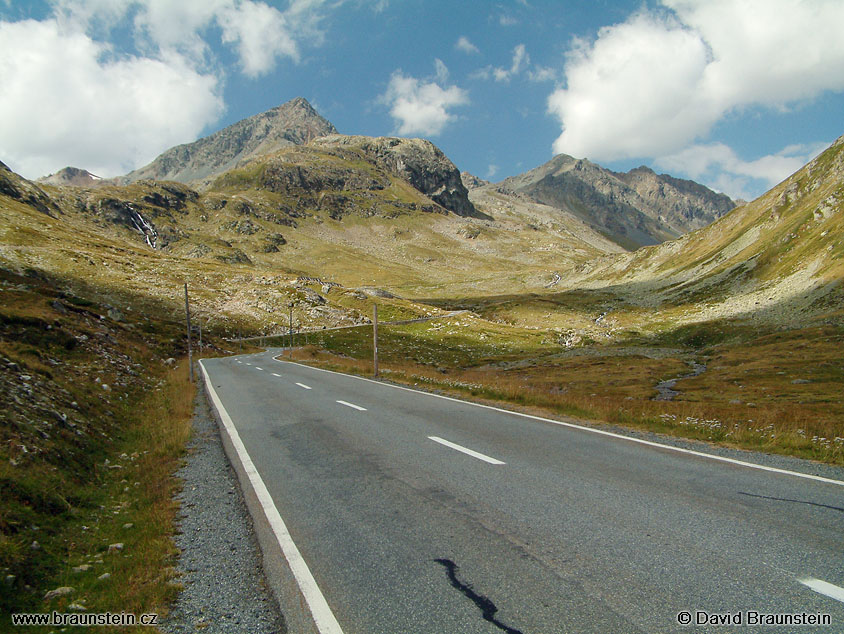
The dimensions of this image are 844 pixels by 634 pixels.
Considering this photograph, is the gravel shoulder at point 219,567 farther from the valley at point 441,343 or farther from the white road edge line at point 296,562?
the valley at point 441,343

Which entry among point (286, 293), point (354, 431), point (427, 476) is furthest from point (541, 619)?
point (286, 293)

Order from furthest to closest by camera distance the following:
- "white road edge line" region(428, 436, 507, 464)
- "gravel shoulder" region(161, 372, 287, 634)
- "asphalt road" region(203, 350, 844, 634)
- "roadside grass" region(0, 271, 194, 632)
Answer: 1. "white road edge line" region(428, 436, 507, 464)
2. "roadside grass" region(0, 271, 194, 632)
3. "gravel shoulder" region(161, 372, 287, 634)
4. "asphalt road" region(203, 350, 844, 634)

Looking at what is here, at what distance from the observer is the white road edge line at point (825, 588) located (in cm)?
426

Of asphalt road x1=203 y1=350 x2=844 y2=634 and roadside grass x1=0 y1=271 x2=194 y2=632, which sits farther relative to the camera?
roadside grass x1=0 y1=271 x2=194 y2=632

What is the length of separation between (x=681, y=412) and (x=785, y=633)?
13243 mm

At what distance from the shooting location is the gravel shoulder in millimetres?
4418

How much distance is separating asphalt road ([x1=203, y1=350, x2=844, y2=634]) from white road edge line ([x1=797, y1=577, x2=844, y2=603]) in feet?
0.07

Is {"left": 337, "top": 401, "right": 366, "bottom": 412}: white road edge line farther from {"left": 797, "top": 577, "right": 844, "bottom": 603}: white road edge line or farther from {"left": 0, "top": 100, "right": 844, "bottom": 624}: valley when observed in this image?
{"left": 797, "top": 577, "right": 844, "bottom": 603}: white road edge line

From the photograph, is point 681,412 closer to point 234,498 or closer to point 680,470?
point 680,470

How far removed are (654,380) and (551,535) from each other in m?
48.0

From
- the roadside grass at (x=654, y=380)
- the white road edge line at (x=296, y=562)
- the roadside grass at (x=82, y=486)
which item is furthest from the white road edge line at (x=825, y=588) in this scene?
the roadside grass at (x=82, y=486)

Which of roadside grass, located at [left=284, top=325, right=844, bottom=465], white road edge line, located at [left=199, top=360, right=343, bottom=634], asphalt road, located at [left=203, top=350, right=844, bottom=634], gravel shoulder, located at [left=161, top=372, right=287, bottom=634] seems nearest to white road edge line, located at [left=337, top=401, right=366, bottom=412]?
roadside grass, located at [left=284, top=325, right=844, bottom=465]

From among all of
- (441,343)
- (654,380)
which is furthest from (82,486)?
(441,343)

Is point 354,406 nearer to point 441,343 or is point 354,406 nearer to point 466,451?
point 466,451
